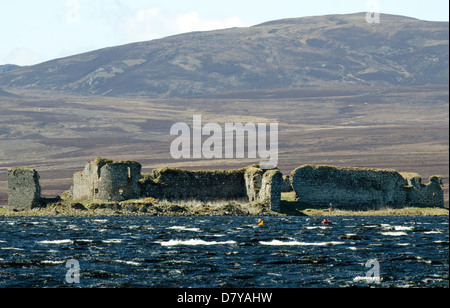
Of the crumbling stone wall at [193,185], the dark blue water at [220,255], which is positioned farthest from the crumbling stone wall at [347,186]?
the dark blue water at [220,255]

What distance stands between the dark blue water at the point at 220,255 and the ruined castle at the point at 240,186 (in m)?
18.1

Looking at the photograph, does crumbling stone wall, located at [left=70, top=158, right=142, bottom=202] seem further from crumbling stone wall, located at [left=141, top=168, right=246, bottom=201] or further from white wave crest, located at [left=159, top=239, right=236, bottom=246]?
white wave crest, located at [left=159, top=239, right=236, bottom=246]

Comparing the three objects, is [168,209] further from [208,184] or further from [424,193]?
[424,193]

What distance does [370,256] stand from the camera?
122 ft

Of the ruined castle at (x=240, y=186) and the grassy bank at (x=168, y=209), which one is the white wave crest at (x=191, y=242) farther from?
the ruined castle at (x=240, y=186)

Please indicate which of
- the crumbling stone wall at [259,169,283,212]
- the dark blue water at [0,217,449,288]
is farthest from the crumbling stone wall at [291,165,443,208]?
the dark blue water at [0,217,449,288]

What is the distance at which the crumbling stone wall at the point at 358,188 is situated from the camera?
79.4 m

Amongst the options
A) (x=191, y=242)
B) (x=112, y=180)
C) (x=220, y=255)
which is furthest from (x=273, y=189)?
(x=220, y=255)

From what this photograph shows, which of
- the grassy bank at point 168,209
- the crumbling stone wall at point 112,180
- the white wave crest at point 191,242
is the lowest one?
the grassy bank at point 168,209

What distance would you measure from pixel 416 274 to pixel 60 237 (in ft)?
71.3

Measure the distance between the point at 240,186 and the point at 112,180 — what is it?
14106mm

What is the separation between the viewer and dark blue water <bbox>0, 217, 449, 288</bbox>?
29.3 metres
